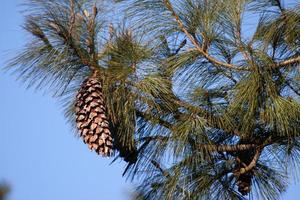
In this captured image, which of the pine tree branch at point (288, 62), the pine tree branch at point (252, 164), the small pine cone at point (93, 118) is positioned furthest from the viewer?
the pine tree branch at point (252, 164)

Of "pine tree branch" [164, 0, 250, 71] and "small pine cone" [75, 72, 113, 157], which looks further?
"pine tree branch" [164, 0, 250, 71]

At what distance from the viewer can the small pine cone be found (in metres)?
2.11

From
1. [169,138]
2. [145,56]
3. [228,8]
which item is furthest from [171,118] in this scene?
[228,8]

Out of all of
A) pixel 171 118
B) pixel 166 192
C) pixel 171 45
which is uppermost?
pixel 171 45

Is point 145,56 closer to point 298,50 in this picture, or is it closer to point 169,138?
point 169,138

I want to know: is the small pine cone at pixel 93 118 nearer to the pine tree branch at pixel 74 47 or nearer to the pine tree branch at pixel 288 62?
the pine tree branch at pixel 74 47

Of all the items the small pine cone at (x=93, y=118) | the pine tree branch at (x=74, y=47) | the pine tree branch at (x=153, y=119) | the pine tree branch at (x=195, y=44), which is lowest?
the small pine cone at (x=93, y=118)

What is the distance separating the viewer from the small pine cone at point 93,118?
2.11m

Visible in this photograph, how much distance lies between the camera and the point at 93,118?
212 centimetres

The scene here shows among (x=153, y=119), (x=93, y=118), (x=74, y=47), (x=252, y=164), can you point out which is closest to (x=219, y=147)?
(x=252, y=164)

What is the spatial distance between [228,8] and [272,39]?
0.18m

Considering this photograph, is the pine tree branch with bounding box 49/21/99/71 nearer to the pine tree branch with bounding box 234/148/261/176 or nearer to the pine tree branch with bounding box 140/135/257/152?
the pine tree branch with bounding box 140/135/257/152

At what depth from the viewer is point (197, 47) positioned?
2.33 m

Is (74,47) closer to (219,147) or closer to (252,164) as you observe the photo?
(219,147)
